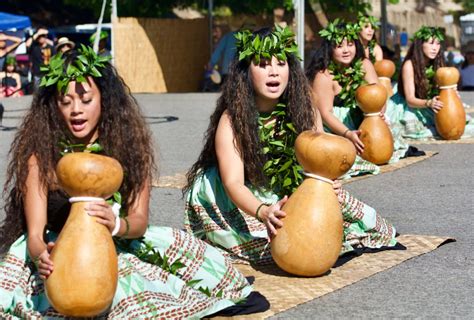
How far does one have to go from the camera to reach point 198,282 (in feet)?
16.2

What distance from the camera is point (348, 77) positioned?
9523mm

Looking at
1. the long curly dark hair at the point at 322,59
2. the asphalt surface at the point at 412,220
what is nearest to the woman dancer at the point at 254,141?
the asphalt surface at the point at 412,220

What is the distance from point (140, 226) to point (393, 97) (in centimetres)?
772

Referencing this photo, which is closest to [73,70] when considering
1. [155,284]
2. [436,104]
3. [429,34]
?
[155,284]

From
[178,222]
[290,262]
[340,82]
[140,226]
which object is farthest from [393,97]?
[140,226]

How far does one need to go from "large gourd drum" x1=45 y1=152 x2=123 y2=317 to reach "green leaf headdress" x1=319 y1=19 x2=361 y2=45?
5.20 meters

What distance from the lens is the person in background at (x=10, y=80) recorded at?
20.9 meters

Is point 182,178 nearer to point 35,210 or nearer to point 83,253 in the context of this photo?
point 35,210

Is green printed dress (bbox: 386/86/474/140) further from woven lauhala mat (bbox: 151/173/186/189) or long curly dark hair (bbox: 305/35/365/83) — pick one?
woven lauhala mat (bbox: 151/173/186/189)

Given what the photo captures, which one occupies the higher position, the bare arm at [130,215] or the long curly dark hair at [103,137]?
the long curly dark hair at [103,137]

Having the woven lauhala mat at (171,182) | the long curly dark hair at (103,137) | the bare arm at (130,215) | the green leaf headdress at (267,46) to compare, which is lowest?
the woven lauhala mat at (171,182)

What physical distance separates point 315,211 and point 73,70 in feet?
4.71

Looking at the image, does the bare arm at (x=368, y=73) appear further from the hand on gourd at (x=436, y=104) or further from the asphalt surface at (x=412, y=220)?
the hand on gourd at (x=436, y=104)

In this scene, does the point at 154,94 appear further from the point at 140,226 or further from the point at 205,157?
the point at 140,226
